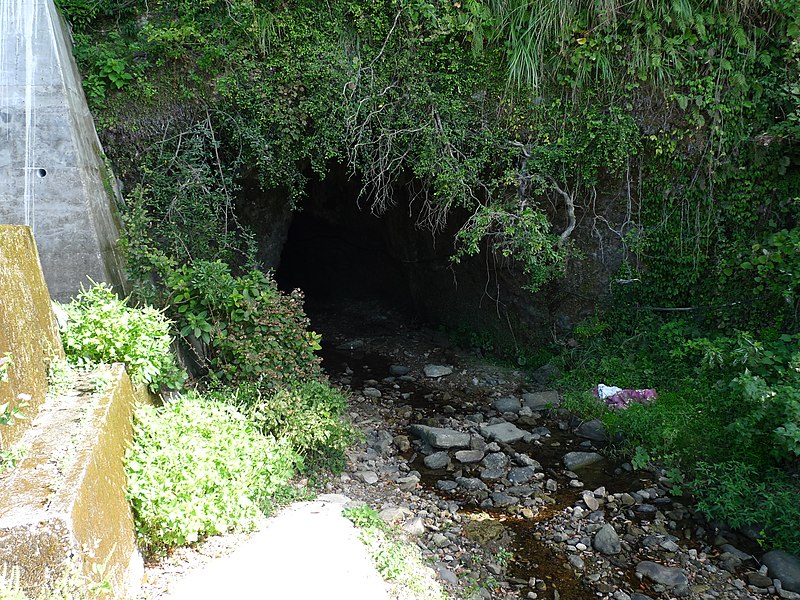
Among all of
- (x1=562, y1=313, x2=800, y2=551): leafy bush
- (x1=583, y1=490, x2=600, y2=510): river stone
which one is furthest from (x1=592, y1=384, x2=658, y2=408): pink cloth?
(x1=583, y1=490, x2=600, y2=510): river stone

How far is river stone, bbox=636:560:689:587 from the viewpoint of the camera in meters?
4.59

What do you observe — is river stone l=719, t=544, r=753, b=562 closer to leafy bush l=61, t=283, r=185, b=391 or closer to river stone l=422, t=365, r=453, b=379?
river stone l=422, t=365, r=453, b=379

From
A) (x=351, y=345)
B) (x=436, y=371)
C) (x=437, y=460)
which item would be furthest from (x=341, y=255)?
(x=437, y=460)

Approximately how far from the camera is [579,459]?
20.6 ft

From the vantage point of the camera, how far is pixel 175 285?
5.61 m

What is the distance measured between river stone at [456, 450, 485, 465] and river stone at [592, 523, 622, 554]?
156 centimetres

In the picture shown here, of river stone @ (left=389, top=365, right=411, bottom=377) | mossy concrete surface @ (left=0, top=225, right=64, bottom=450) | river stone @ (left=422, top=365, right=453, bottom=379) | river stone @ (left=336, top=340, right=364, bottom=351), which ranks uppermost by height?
mossy concrete surface @ (left=0, top=225, right=64, bottom=450)

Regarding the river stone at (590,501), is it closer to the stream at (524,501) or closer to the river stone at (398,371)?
the stream at (524,501)

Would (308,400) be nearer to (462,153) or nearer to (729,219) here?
(462,153)

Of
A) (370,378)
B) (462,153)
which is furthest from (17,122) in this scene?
(370,378)

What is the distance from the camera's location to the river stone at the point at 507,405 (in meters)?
7.49

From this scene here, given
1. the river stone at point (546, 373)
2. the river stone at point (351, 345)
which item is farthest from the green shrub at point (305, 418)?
the river stone at point (351, 345)

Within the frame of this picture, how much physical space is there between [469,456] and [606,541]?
173cm

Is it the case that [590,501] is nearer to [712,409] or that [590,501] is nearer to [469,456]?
[469,456]
